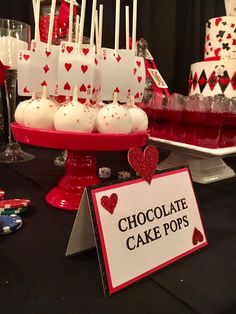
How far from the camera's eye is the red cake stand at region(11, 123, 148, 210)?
1.90 ft

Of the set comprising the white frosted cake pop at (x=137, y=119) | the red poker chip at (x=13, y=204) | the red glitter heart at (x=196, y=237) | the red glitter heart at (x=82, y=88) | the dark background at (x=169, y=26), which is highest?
the dark background at (x=169, y=26)

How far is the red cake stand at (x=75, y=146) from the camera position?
1.90 feet

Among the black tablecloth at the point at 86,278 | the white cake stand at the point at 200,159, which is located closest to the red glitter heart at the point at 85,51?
the black tablecloth at the point at 86,278

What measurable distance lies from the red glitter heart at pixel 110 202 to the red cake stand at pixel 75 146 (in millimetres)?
160

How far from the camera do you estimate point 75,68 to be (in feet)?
1.89

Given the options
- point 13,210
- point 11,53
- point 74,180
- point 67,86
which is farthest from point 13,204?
point 11,53

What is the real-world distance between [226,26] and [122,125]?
80cm

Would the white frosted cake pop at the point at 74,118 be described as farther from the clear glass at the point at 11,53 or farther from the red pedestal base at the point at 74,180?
the clear glass at the point at 11,53

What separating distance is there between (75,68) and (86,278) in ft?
1.15

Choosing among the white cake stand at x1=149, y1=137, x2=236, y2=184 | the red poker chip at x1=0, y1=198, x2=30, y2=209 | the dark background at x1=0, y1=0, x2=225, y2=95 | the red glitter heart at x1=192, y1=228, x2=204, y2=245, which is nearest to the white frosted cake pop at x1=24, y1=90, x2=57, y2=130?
the red poker chip at x1=0, y1=198, x2=30, y2=209

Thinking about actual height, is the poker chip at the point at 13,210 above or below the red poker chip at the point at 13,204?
below

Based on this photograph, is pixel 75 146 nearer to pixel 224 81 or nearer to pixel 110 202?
pixel 110 202

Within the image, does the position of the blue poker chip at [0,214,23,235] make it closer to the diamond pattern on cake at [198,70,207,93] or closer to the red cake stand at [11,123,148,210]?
the red cake stand at [11,123,148,210]

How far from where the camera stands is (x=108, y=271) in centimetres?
41
